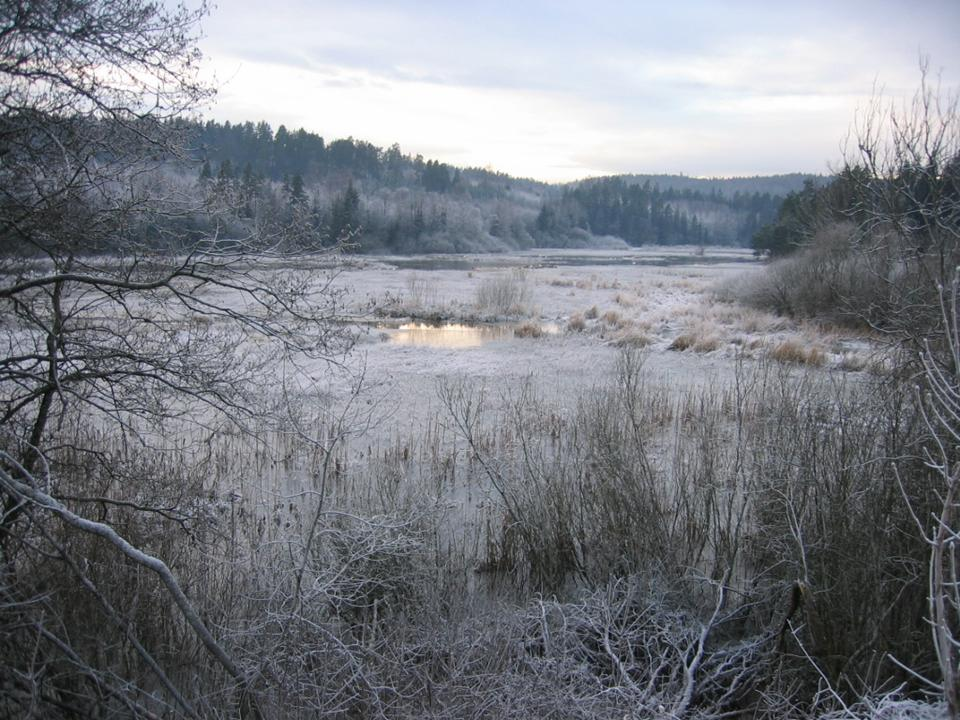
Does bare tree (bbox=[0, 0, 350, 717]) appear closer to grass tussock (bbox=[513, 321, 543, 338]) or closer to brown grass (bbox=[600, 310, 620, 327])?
grass tussock (bbox=[513, 321, 543, 338])

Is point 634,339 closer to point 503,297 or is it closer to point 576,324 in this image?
point 576,324

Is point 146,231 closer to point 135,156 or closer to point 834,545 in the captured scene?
point 135,156

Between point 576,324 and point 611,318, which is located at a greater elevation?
point 611,318

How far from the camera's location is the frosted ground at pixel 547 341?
14445mm

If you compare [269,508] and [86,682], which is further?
[269,508]

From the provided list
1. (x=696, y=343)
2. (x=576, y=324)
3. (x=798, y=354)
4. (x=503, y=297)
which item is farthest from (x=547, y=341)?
(x=798, y=354)

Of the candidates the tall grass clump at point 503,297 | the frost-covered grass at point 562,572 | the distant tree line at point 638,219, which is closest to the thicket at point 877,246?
the frost-covered grass at point 562,572

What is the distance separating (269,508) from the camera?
8336mm

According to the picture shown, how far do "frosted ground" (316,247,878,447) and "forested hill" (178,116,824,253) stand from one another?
1789 mm

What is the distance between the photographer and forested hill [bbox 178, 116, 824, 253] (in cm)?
718

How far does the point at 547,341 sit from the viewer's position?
22.3 meters

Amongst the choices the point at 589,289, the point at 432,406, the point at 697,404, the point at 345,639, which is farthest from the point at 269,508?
the point at 589,289

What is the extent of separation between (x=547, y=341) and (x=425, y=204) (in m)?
64.2

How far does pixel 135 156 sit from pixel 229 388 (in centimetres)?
219
